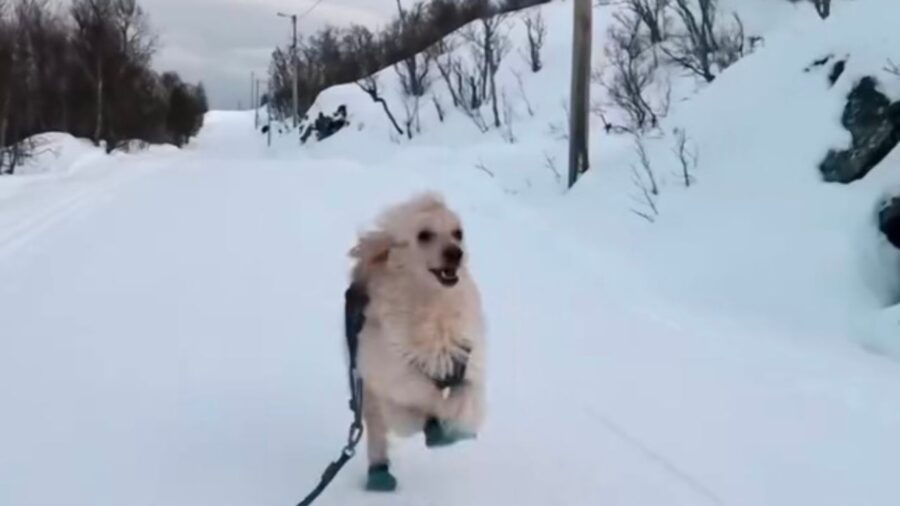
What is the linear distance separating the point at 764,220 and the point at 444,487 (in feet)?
22.5

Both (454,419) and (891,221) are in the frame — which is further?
(891,221)

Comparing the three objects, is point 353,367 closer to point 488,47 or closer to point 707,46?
point 707,46

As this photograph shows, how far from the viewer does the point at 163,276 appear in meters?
10.8

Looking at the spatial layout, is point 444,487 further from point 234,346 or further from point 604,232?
point 604,232

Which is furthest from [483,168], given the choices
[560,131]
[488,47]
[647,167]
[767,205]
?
[488,47]

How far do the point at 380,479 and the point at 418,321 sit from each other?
31.3 inches

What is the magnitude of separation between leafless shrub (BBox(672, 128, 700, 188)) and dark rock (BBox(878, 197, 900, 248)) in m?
5.02

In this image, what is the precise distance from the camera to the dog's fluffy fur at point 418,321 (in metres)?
4.10

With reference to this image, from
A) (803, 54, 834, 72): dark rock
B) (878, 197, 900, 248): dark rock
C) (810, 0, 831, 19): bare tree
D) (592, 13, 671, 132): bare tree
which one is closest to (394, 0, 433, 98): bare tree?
(592, 13, 671, 132): bare tree

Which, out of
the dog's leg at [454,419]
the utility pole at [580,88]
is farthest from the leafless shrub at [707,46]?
the dog's leg at [454,419]

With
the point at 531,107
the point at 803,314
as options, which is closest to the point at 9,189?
the point at 803,314

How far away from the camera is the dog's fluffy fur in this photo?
410 centimetres

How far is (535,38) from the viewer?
193 ft

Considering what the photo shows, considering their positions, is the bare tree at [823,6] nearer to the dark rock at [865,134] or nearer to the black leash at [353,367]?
the dark rock at [865,134]
